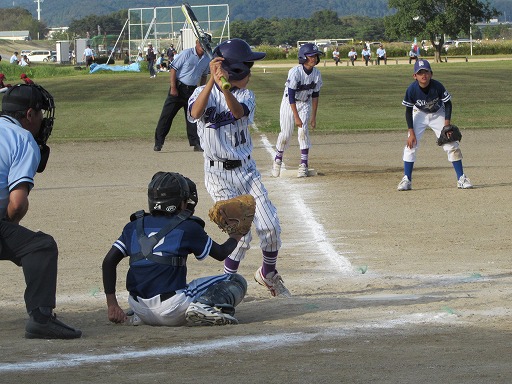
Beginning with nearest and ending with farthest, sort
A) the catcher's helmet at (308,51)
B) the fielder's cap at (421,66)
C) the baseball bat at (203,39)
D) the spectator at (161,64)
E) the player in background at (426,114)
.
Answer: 1. the baseball bat at (203,39)
2. the fielder's cap at (421,66)
3. the player in background at (426,114)
4. the catcher's helmet at (308,51)
5. the spectator at (161,64)

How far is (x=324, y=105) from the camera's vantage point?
93.5 ft

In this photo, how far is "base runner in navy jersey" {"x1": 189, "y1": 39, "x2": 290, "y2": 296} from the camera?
7.32 m

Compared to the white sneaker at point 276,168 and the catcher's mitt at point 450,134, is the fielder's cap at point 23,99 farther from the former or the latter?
the white sneaker at point 276,168

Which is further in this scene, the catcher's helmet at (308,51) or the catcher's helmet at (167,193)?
the catcher's helmet at (308,51)

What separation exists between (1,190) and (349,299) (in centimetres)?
268

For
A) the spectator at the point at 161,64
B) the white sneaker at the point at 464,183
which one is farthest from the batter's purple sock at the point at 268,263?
the spectator at the point at 161,64

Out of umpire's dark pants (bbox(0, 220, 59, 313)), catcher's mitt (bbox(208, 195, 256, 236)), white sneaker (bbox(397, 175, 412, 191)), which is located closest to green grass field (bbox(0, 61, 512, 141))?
white sneaker (bbox(397, 175, 412, 191))

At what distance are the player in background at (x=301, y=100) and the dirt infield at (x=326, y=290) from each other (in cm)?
41

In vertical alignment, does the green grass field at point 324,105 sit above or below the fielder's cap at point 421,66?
below

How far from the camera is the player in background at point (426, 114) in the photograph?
1270cm

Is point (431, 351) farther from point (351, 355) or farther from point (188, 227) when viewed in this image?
point (188, 227)

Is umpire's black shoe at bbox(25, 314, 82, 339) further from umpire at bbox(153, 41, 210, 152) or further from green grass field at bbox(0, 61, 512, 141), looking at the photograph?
green grass field at bbox(0, 61, 512, 141)

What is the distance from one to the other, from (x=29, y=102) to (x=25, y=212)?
68cm

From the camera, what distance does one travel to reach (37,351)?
18.1 feet
